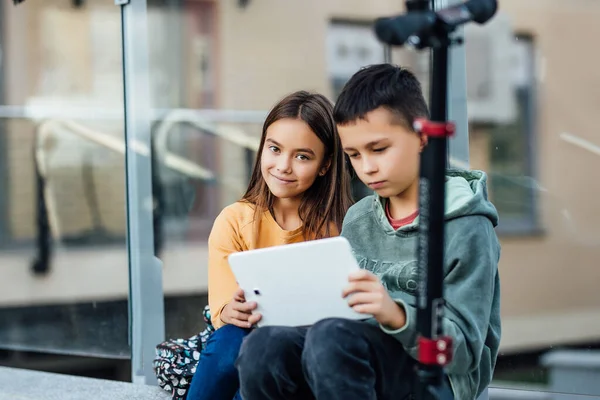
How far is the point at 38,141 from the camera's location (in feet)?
15.4

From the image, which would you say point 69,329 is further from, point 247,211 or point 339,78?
point 247,211

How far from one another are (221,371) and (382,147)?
664mm

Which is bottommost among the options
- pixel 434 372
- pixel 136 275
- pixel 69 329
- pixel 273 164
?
pixel 69 329

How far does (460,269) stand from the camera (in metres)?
1.70

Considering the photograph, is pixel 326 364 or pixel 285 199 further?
pixel 285 199

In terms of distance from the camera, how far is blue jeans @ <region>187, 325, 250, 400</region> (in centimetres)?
204

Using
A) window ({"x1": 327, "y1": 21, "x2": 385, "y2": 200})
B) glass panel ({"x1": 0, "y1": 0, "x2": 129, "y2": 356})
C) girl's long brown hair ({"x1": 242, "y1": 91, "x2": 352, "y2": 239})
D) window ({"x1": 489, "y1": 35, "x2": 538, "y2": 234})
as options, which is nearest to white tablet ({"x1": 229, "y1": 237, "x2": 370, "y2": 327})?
girl's long brown hair ({"x1": 242, "y1": 91, "x2": 352, "y2": 239})

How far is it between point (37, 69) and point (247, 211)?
302 centimetres

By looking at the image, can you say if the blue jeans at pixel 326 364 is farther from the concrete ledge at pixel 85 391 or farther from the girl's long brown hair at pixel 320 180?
the concrete ledge at pixel 85 391

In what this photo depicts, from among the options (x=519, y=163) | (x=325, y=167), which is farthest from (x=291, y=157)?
(x=519, y=163)

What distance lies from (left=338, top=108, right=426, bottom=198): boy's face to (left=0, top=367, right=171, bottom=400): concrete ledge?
4.07 ft

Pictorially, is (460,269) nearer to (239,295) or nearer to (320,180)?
(239,295)

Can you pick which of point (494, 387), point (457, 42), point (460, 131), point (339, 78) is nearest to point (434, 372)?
point (457, 42)

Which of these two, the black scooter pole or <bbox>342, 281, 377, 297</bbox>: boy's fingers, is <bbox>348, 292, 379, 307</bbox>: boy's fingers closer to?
<bbox>342, 281, 377, 297</bbox>: boy's fingers
